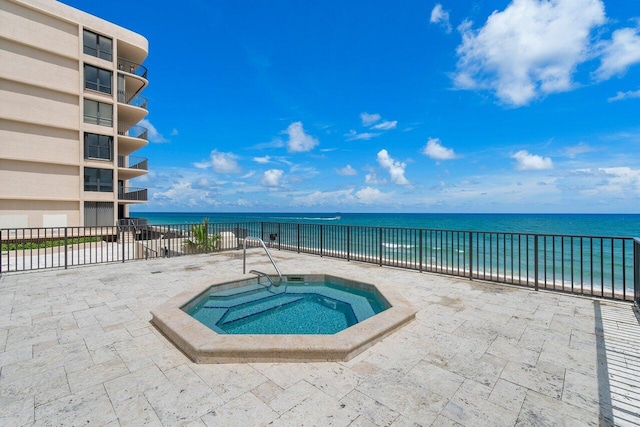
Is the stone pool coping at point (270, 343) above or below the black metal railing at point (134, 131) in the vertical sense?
below

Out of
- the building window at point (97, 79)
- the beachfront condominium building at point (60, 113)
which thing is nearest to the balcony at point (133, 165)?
the beachfront condominium building at point (60, 113)

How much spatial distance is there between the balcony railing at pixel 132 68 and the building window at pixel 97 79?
2042 mm

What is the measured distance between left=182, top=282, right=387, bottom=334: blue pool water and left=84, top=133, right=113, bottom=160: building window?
16561 mm

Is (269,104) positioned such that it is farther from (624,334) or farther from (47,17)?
(624,334)

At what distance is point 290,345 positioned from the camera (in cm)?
256

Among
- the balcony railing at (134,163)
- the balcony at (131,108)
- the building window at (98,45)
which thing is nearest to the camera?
the building window at (98,45)

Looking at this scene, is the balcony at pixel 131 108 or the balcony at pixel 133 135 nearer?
the balcony at pixel 131 108

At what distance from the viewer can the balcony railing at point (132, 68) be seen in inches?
716

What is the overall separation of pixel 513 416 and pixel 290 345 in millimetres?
1722

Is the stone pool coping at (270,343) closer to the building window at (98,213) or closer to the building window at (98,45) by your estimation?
the building window at (98,213)

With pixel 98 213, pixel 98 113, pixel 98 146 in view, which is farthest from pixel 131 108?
pixel 98 213

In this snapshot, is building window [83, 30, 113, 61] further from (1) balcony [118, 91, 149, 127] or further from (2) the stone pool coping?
(2) the stone pool coping

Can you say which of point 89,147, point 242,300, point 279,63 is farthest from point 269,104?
point 242,300

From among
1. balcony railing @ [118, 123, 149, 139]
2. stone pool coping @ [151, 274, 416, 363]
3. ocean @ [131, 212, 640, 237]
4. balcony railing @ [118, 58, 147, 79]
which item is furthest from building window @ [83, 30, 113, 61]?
stone pool coping @ [151, 274, 416, 363]
